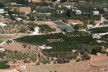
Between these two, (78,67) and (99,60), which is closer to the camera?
(78,67)

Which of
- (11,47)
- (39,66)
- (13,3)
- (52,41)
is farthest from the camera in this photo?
(13,3)

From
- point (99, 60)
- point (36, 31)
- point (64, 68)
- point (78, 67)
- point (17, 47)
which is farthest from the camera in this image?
point (36, 31)

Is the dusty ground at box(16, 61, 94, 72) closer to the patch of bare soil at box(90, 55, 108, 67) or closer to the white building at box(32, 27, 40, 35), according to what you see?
the patch of bare soil at box(90, 55, 108, 67)

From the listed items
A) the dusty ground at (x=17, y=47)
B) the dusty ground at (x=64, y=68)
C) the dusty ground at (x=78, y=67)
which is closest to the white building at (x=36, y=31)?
the dusty ground at (x=17, y=47)

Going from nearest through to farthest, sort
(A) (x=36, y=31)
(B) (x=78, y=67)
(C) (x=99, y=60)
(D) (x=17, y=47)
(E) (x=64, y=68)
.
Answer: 1. (E) (x=64, y=68)
2. (B) (x=78, y=67)
3. (C) (x=99, y=60)
4. (D) (x=17, y=47)
5. (A) (x=36, y=31)

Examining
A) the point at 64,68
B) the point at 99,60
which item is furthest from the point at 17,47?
the point at 99,60

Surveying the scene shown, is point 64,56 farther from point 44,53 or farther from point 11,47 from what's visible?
point 11,47

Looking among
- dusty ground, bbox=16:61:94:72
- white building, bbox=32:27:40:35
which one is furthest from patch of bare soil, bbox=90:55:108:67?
white building, bbox=32:27:40:35

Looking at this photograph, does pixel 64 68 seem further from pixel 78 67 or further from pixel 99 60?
pixel 99 60

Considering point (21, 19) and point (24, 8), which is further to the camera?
point (24, 8)

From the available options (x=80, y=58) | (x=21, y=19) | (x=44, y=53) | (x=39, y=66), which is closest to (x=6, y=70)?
(x=39, y=66)

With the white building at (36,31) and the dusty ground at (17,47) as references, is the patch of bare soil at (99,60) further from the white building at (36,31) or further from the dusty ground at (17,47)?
the white building at (36,31)
